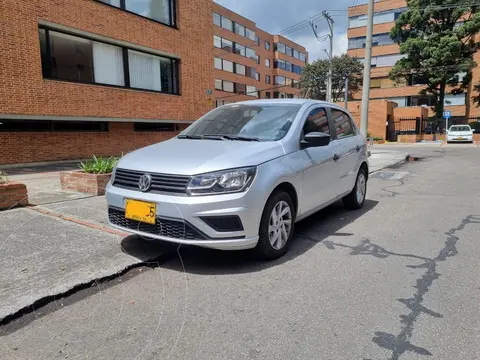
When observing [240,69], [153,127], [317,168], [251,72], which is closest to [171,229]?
[317,168]

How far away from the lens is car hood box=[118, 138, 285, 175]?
11.1 ft

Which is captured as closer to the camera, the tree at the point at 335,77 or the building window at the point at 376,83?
the tree at the point at 335,77

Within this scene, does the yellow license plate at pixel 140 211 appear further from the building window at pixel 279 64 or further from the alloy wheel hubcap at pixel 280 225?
the building window at pixel 279 64

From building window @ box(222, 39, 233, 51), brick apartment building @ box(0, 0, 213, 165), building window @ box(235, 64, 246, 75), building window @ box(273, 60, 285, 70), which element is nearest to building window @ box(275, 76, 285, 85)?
building window @ box(273, 60, 285, 70)

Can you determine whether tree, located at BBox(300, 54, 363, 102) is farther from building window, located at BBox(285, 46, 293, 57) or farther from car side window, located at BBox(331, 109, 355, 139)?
car side window, located at BBox(331, 109, 355, 139)

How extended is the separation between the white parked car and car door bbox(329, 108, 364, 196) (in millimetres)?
29792

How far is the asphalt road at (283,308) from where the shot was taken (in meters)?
2.38

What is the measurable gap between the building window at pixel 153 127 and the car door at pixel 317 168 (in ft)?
37.8

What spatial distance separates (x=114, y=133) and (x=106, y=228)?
1027cm

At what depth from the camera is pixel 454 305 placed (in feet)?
9.62

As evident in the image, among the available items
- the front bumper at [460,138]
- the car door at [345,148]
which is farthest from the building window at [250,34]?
the car door at [345,148]

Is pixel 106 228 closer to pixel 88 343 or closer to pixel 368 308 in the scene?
pixel 88 343

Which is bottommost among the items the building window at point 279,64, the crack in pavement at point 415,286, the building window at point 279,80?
the crack in pavement at point 415,286

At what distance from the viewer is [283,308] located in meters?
2.88
